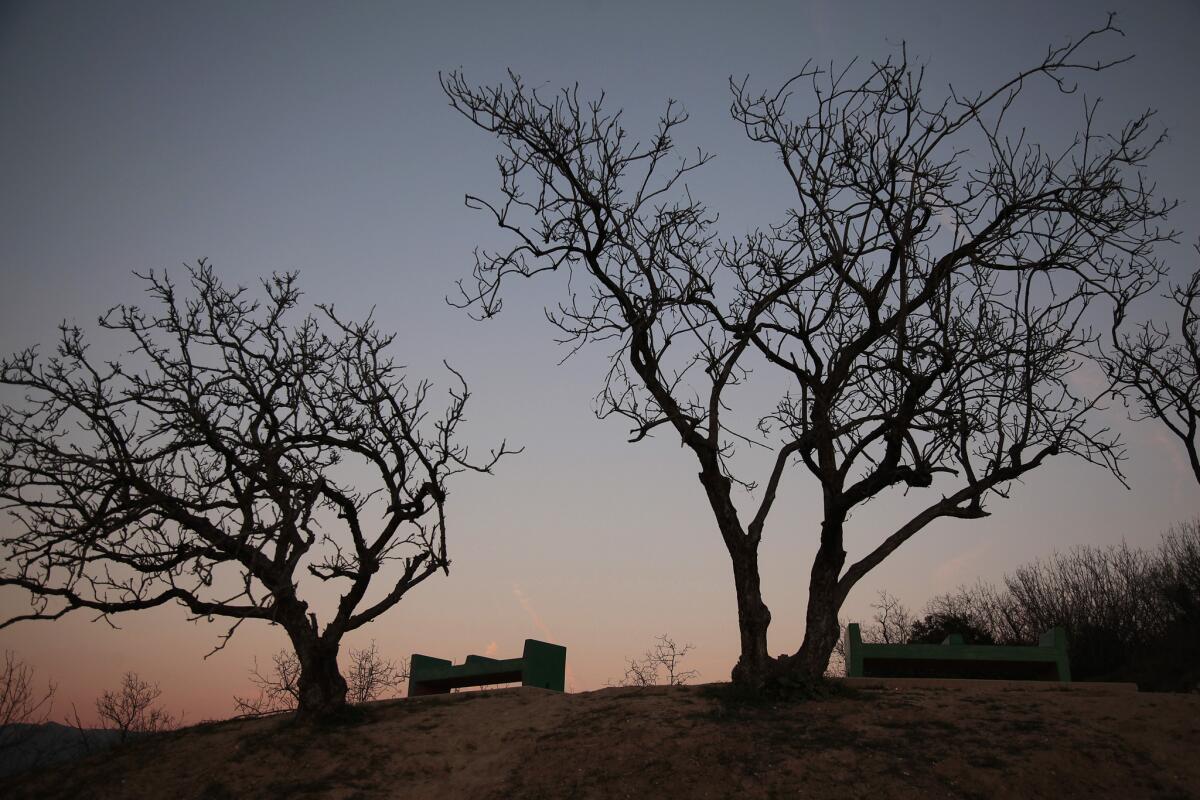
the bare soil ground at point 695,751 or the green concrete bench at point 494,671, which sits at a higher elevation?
the green concrete bench at point 494,671

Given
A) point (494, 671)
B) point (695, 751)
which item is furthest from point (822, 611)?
point (494, 671)

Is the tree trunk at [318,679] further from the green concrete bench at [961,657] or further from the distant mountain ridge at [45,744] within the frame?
the green concrete bench at [961,657]

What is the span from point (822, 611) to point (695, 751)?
3731 mm

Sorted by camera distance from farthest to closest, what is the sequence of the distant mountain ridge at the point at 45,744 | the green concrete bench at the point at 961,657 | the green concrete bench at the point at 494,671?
the green concrete bench at the point at 494,671 < the green concrete bench at the point at 961,657 < the distant mountain ridge at the point at 45,744

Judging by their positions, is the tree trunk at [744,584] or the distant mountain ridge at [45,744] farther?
the distant mountain ridge at [45,744]

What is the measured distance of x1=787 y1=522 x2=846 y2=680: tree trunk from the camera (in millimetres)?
13117

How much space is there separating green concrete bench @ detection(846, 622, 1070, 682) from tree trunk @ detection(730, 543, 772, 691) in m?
4.71

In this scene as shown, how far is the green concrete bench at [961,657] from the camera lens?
16312 mm

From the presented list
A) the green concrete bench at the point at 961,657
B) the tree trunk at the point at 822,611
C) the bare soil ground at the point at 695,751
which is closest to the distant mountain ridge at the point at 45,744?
the bare soil ground at the point at 695,751

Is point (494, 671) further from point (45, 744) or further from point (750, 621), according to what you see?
point (45, 744)

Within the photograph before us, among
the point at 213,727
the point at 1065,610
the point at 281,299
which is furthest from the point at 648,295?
the point at 1065,610

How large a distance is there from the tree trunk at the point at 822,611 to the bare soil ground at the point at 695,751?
0.64 meters

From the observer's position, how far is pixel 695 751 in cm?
1077

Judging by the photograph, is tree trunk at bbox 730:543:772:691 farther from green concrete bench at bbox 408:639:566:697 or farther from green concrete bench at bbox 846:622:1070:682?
green concrete bench at bbox 408:639:566:697
